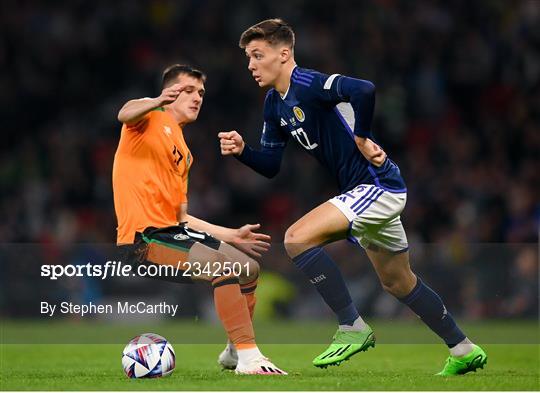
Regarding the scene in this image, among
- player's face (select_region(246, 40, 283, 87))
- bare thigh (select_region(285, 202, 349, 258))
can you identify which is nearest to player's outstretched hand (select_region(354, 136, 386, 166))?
bare thigh (select_region(285, 202, 349, 258))

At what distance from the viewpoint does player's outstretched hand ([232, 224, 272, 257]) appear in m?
7.71

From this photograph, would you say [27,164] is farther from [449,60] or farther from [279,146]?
[279,146]

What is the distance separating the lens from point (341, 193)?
795 centimetres

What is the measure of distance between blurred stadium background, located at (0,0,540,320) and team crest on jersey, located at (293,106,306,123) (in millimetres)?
5875

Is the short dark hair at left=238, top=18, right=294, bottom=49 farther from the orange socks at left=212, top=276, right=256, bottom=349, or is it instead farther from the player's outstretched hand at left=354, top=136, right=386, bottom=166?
the orange socks at left=212, top=276, right=256, bottom=349

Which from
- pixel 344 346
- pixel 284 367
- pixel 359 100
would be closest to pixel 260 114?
pixel 284 367

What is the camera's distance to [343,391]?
6645 millimetres

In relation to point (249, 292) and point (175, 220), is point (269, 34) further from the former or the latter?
point (249, 292)

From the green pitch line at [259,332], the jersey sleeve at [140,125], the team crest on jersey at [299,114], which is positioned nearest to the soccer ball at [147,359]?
the jersey sleeve at [140,125]

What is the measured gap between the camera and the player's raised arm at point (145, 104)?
7.49 m

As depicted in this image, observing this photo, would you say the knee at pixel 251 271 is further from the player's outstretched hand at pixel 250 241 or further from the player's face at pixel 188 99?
the player's face at pixel 188 99

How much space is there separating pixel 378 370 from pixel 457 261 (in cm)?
507

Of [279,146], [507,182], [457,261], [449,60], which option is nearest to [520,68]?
[449,60]

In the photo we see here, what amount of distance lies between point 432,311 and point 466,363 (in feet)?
1.34
